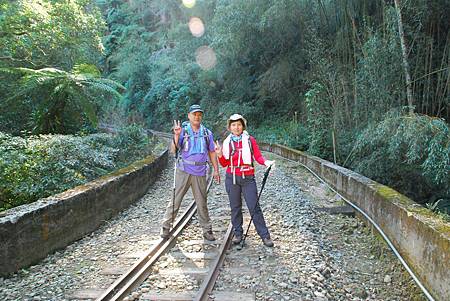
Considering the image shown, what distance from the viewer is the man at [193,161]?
5191 mm

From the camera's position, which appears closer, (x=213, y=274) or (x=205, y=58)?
(x=213, y=274)

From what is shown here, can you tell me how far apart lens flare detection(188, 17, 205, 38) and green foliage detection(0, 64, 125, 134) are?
14.8 m

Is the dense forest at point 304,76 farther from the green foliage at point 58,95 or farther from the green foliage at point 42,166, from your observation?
the green foliage at point 42,166

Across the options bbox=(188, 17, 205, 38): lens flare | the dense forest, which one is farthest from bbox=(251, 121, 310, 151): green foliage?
bbox=(188, 17, 205, 38): lens flare

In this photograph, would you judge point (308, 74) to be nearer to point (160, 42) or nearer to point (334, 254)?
point (334, 254)

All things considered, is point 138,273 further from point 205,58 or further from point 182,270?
point 205,58

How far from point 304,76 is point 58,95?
10.3 metres

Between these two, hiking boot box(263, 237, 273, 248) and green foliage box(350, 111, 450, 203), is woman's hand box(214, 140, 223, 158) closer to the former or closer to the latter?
hiking boot box(263, 237, 273, 248)

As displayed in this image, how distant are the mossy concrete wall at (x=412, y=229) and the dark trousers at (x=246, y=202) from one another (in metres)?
1.72

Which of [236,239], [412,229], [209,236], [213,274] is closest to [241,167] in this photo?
[236,239]

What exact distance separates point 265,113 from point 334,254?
17.6m

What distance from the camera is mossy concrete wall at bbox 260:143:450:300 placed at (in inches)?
144

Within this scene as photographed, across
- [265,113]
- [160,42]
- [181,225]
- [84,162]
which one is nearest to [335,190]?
[181,225]

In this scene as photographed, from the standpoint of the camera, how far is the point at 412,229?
175 inches
